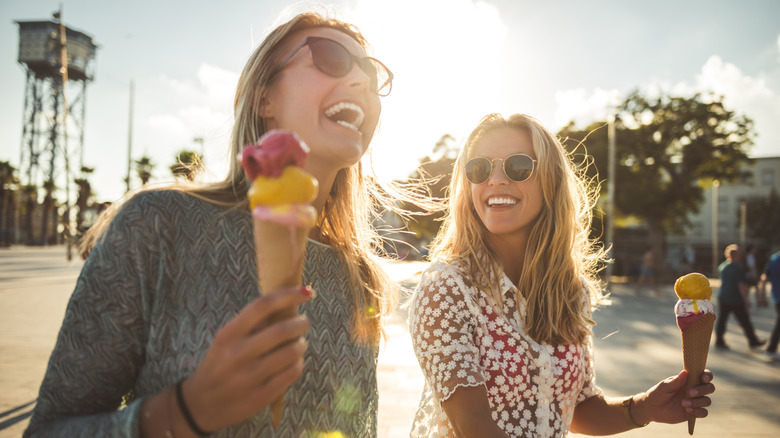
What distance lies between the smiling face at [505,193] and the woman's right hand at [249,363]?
1.43 metres

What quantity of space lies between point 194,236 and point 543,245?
4.99 ft

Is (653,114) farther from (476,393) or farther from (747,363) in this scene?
(476,393)

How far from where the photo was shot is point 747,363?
7805mm

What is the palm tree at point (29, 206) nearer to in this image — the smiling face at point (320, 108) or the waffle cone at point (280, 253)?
the smiling face at point (320, 108)

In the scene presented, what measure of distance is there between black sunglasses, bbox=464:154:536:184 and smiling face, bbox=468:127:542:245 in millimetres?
18

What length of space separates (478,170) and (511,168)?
0.15 metres

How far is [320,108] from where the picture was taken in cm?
151

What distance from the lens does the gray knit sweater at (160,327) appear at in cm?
108

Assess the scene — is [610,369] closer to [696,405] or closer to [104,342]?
[696,405]

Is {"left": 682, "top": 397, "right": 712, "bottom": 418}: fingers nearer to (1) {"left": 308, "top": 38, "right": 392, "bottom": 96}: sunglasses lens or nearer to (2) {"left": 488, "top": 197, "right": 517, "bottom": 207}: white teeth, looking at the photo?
(2) {"left": 488, "top": 197, "right": 517, "bottom": 207}: white teeth

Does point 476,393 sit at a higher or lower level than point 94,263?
lower

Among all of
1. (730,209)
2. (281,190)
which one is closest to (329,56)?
(281,190)

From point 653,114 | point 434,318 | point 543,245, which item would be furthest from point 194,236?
point 653,114

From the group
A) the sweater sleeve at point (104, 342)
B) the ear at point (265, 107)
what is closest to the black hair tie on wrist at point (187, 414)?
the sweater sleeve at point (104, 342)
